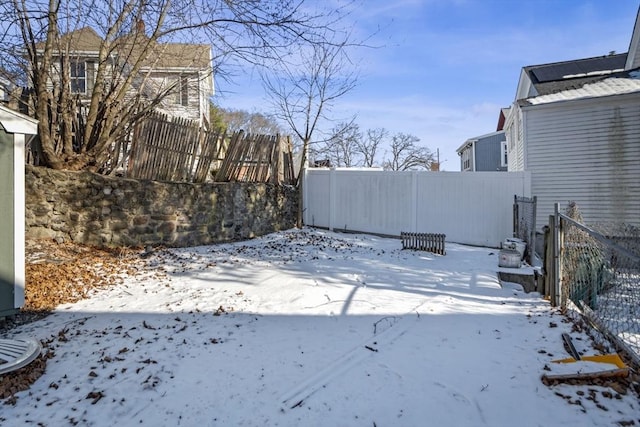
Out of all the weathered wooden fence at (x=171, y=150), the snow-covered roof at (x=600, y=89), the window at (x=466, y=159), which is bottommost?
the weathered wooden fence at (x=171, y=150)

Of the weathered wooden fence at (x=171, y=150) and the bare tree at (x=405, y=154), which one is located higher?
the bare tree at (x=405, y=154)

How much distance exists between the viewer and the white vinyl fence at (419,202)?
31.9 feet

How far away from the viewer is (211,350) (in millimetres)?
3469

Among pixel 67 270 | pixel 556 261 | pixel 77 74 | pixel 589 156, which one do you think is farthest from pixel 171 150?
pixel 589 156

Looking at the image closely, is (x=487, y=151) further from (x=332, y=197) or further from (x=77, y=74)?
(x=77, y=74)

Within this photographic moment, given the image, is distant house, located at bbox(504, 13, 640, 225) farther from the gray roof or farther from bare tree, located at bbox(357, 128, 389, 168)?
bare tree, located at bbox(357, 128, 389, 168)

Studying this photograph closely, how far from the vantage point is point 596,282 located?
5.25 metres

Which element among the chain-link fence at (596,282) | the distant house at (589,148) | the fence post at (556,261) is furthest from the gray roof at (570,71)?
the fence post at (556,261)

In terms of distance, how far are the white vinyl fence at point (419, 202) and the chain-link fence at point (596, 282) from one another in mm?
3983

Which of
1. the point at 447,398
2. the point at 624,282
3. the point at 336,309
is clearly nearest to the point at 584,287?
the point at 624,282

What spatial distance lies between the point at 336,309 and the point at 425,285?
1740 mm

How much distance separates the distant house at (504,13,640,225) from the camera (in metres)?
9.67

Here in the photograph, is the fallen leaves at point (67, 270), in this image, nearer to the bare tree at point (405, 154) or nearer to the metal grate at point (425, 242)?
the metal grate at point (425, 242)

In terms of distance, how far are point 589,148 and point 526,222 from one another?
3694 mm
